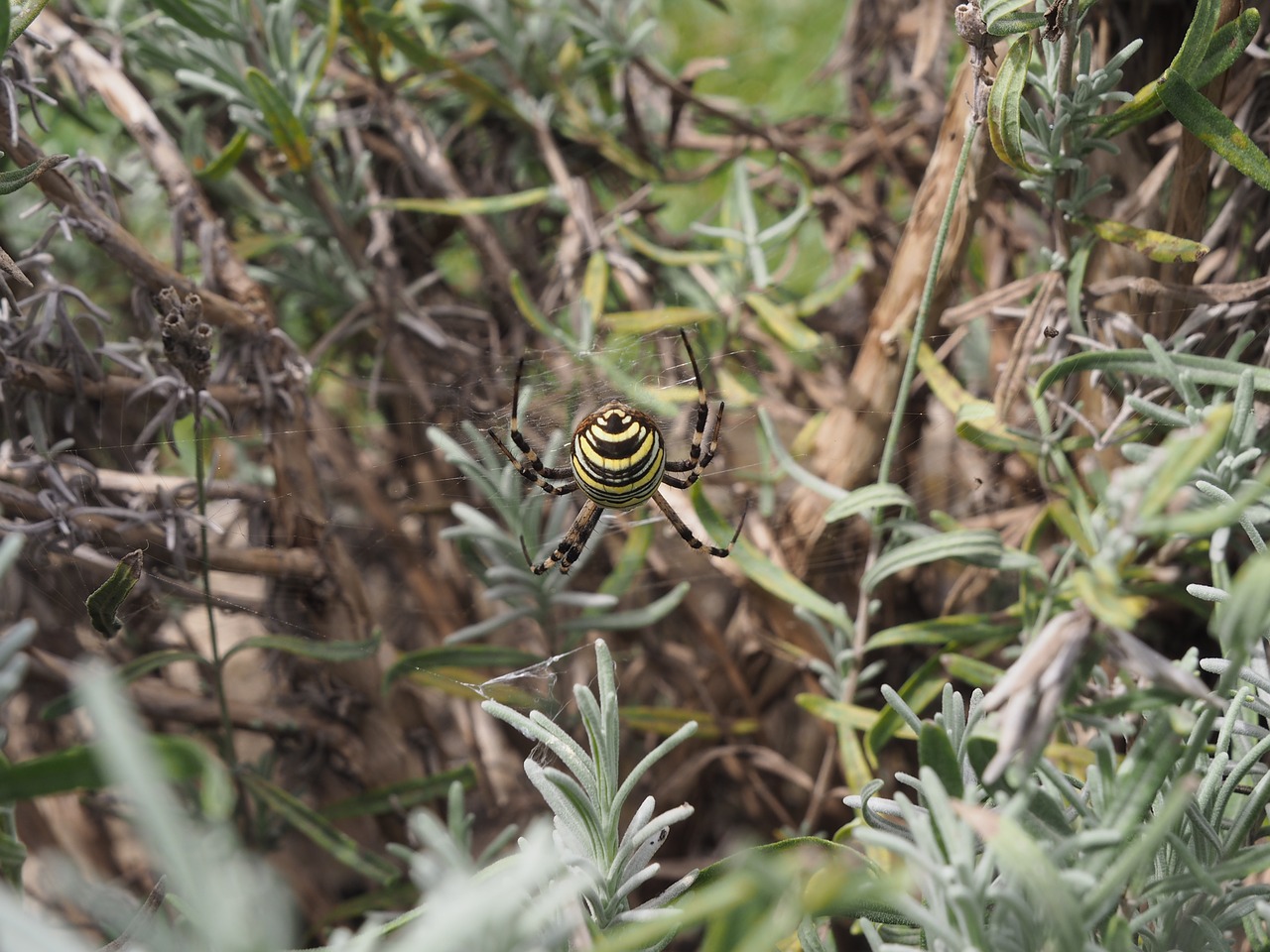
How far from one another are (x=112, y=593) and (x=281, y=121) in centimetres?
71

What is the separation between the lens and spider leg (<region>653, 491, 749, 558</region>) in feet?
4.52

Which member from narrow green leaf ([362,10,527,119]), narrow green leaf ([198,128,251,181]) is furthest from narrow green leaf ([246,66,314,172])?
narrow green leaf ([362,10,527,119])

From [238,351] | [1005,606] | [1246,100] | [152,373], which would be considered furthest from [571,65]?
[1005,606]

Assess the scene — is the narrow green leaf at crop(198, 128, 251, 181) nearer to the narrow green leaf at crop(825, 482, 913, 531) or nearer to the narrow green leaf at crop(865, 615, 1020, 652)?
the narrow green leaf at crop(825, 482, 913, 531)

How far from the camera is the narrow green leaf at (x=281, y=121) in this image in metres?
1.27

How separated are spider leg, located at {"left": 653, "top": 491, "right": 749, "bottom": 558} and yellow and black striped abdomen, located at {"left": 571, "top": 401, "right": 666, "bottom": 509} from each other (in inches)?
1.6

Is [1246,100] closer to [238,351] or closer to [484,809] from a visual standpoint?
[238,351]

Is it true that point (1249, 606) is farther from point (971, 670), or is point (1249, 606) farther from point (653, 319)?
point (653, 319)

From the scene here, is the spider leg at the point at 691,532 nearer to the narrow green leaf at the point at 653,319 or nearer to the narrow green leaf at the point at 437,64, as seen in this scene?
the narrow green leaf at the point at 653,319

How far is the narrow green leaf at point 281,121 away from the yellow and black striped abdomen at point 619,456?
25.4 inches

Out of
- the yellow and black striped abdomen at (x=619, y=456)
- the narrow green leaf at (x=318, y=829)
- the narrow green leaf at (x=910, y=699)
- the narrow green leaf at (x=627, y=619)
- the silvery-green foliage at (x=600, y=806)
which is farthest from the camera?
the yellow and black striped abdomen at (x=619, y=456)

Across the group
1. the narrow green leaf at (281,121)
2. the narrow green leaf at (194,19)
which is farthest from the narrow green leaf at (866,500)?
the narrow green leaf at (194,19)

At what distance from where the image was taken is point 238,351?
4.37 ft

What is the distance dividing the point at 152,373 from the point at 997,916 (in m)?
1.12
